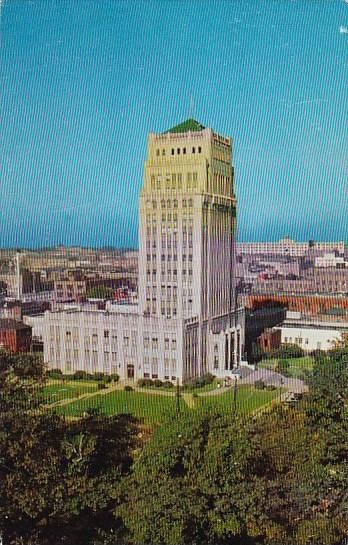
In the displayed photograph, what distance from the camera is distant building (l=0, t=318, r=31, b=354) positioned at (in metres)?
7.07

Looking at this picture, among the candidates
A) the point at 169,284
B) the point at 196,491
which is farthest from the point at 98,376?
the point at 196,491

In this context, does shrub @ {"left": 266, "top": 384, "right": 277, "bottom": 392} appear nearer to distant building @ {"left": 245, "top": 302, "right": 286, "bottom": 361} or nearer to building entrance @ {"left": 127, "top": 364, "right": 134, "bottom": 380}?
building entrance @ {"left": 127, "top": 364, "right": 134, "bottom": 380}

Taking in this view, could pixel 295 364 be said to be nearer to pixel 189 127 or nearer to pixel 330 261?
→ pixel 189 127

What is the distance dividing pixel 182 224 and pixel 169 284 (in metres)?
0.72

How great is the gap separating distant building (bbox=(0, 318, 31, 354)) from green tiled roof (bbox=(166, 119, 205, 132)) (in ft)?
9.72

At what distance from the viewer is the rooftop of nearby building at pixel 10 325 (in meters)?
7.21

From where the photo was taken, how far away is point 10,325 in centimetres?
749

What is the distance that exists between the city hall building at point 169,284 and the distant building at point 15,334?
33cm

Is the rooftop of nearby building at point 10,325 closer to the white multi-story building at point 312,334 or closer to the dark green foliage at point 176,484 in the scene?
the white multi-story building at point 312,334

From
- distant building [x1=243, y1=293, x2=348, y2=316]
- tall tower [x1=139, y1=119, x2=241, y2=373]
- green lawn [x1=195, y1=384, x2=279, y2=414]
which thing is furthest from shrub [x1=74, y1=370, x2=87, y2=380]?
distant building [x1=243, y1=293, x2=348, y2=316]

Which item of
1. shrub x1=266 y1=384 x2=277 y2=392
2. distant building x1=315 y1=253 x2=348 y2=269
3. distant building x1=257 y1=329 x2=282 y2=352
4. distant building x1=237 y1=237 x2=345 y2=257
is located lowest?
shrub x1=266 y1=384 x2=277 y2=392

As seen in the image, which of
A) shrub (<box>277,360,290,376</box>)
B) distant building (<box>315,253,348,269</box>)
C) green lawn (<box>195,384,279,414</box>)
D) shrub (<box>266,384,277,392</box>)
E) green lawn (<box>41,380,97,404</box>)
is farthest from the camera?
distant building (<box>315,253,348,269</box>)

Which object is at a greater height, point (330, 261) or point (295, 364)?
point (330, 261)

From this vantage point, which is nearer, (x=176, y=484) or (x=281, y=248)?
(x=176, y=484)
